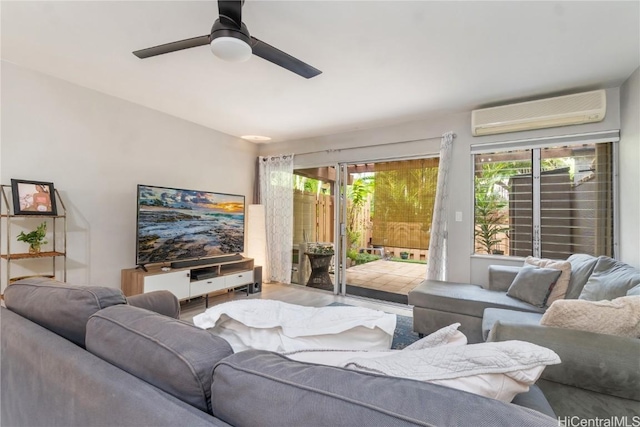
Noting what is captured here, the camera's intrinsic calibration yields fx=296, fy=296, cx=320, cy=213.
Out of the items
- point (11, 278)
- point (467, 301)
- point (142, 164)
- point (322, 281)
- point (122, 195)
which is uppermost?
point (142, 164)

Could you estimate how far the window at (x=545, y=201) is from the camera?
3.03m

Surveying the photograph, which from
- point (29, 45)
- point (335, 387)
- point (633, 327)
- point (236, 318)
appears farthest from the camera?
point (29, 45)

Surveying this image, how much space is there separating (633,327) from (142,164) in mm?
4368

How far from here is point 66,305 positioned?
108 cm

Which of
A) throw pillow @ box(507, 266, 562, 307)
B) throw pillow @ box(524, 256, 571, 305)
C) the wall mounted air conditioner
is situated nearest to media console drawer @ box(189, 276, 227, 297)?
throw pillow @ box(507, 266, 562, 307)

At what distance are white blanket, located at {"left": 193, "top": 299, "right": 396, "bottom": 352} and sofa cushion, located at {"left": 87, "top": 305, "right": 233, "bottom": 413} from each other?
410 mm

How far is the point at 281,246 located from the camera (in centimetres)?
495

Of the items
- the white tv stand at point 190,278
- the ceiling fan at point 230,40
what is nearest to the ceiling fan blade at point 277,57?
the ceiling fan at point 230,40

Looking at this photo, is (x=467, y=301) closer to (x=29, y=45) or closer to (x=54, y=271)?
(x=54, y=271)

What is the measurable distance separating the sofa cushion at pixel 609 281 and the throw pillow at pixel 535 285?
236 millimetres

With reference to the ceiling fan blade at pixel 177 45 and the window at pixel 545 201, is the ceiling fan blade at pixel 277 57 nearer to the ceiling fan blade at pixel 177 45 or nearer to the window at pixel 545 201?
the ceiling fan blade at pixel 177 45

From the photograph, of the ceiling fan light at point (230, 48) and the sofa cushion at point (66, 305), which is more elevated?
the ceiling fan light at point (230, 48)

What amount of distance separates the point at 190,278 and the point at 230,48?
2.80 m

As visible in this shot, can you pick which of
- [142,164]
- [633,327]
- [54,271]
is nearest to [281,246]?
[142,164]
